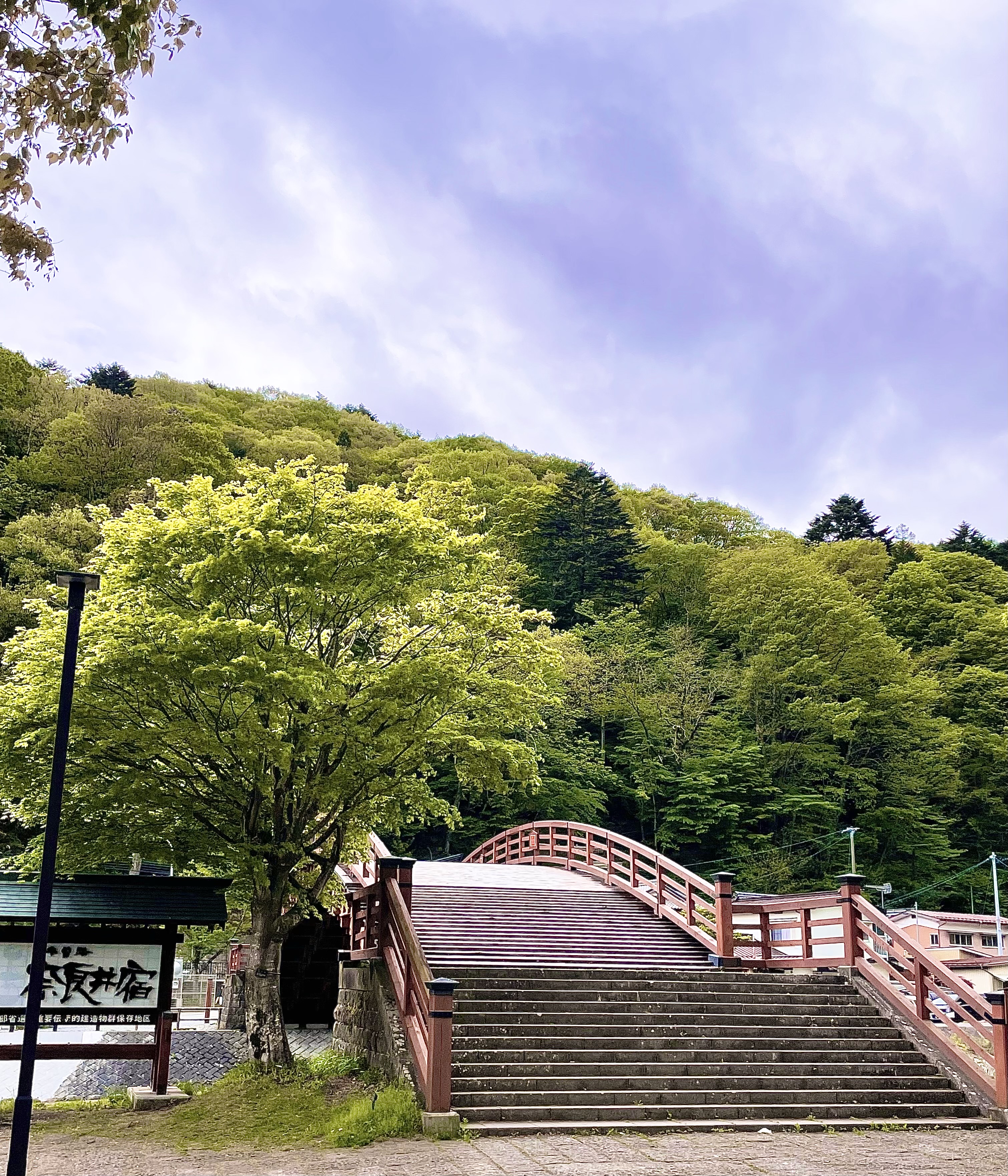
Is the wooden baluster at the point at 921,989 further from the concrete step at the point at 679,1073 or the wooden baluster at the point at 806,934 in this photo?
the wooden baluster at the point at 806,934

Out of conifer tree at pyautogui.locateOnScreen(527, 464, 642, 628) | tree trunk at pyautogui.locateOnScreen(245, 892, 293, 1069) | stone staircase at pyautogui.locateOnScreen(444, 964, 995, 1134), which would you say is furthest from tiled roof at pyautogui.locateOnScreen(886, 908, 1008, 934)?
tree trunk at pyautogui.locateOnScreen(245, 892, 293, 1069)

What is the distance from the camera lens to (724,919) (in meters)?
15.1

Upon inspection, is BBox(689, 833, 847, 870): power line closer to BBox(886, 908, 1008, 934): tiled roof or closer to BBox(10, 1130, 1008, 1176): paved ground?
BBox(886, 908, 1008, 934): tiled roof

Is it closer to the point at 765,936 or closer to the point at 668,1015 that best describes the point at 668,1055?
the point at 668,1015

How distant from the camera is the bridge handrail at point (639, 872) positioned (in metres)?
15.2

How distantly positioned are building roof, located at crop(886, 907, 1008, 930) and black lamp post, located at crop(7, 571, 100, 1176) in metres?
30.7

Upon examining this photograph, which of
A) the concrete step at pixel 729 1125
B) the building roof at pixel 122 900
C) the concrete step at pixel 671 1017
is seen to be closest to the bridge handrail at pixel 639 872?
the concrete step at pixel 671 1017

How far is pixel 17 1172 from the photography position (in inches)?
265

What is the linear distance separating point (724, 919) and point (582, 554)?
33.4 metres

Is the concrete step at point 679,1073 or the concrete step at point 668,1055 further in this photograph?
the concrete step at point 668,1055

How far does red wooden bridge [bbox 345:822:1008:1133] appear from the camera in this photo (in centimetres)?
1054

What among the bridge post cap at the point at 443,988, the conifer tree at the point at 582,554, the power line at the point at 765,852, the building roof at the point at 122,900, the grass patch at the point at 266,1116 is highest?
the conifer tree at the point at 582,554

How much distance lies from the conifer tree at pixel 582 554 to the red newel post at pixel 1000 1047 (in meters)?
34.4

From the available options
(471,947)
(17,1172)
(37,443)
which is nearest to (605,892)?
(471,947)
